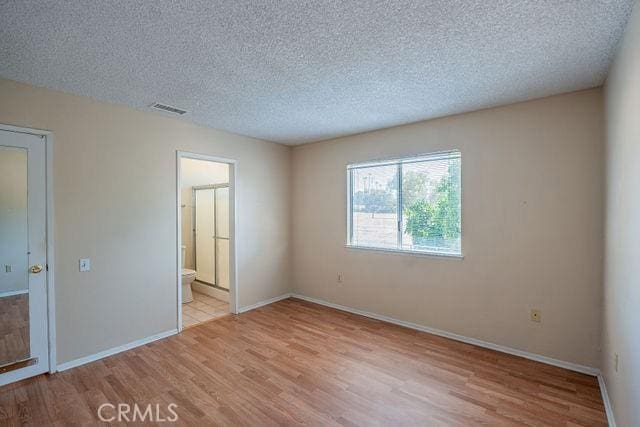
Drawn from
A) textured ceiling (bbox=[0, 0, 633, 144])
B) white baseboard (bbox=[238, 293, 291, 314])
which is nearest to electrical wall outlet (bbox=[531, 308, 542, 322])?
textured ceiling (bbox=[0, 0, 633, 144])

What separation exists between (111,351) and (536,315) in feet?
13.5

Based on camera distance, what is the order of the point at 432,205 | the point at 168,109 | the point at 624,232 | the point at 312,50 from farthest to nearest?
the point at 432,205 < the point at 168,109 < the point at 312,50 < the point at 624,232

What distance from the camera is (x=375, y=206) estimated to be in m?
4.05

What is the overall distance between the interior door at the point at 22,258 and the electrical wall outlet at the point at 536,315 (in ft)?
14.4

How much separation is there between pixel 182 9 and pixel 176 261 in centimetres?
271

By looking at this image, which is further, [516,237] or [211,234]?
[211,234]

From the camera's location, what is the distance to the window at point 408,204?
134 inches

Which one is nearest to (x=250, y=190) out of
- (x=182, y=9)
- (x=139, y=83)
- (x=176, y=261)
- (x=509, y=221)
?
(x=176, y=261)

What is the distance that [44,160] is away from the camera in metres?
2.61

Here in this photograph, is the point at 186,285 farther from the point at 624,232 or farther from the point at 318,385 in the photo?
the point at 624,232

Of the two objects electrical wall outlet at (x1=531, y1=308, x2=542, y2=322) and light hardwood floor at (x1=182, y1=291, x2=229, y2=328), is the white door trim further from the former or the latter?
electrical wall outlet at (x1=531, y1=308, x2=542, y2=322)

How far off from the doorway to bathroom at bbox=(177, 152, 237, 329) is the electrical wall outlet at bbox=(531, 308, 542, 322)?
3422 millimetres

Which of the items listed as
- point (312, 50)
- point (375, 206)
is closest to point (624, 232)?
point (312, 50)

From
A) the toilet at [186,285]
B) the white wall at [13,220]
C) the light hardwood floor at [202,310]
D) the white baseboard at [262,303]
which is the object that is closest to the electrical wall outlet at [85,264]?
the white wall at [13,220]
